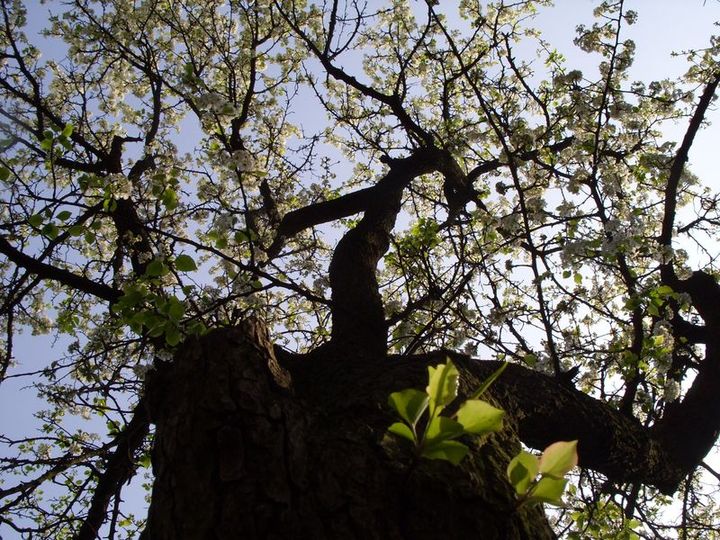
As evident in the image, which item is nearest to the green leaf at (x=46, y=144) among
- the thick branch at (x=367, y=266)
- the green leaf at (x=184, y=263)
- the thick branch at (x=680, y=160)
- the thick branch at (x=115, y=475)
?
the green leaf at (x=184, y=263)

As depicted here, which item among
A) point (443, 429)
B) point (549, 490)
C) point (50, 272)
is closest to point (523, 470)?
point (549, 490)

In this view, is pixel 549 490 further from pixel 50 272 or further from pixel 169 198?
pixel 50 272

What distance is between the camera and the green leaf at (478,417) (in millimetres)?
803

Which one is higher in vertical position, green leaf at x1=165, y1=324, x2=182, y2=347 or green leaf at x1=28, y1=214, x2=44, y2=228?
green leaf at x1=28, y1=214, x2=44, y2=228

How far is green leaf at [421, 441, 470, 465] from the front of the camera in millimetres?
828

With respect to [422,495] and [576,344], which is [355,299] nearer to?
[422,495]

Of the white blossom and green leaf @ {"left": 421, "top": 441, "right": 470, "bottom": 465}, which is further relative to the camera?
the white blossom

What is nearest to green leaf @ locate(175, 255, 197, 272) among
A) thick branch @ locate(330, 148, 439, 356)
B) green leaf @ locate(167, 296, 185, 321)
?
green leaf @ locate(167, 296, 185, 321)

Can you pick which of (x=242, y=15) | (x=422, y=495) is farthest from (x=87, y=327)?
(x=422, y=495)

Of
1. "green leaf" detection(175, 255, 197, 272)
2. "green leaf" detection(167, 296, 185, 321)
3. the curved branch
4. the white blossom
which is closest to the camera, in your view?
"green leaf" detection(167, 296, 185, 321)

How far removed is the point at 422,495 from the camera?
3.99 feet

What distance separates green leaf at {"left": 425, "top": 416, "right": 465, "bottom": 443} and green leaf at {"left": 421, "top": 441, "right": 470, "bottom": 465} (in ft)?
0.05

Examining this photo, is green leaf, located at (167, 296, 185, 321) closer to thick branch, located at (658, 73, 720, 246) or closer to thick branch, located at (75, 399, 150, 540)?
thick branch, located at (75, 399, 150, 540)

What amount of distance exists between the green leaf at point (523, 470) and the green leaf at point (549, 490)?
17mm
